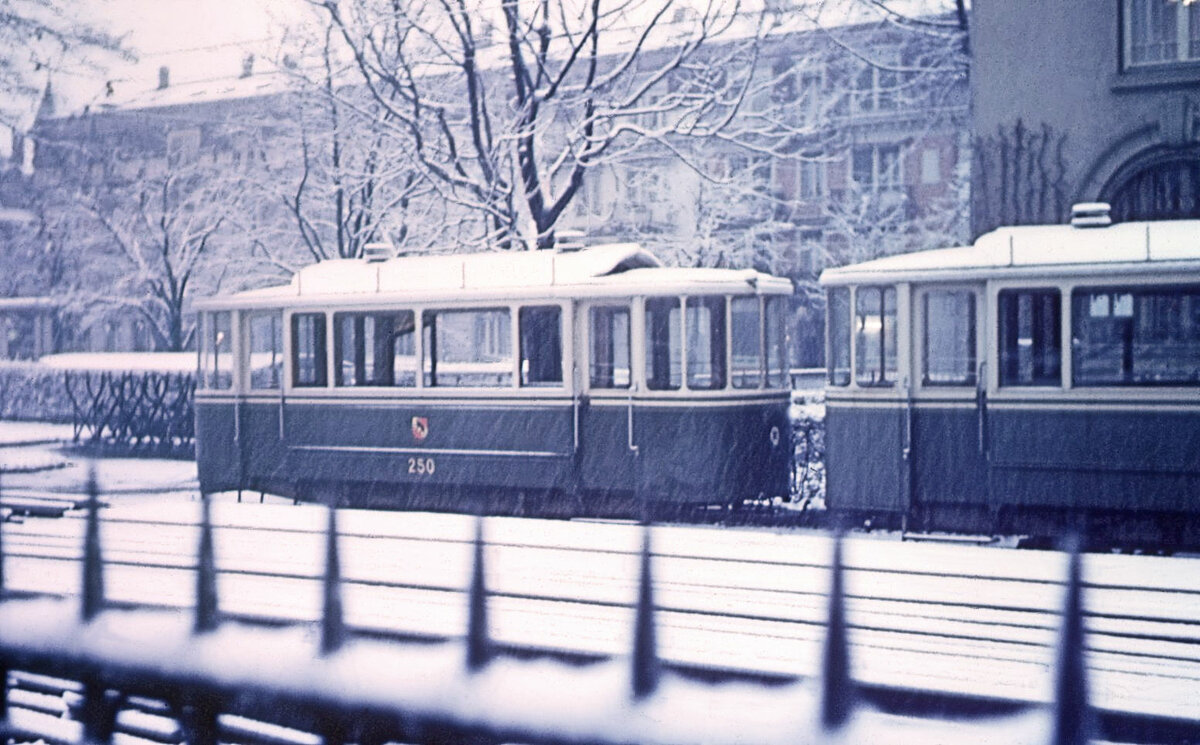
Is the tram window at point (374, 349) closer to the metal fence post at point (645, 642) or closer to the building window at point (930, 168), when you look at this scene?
the metal fence post at point (645, 642)

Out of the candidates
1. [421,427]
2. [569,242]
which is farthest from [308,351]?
[569,242]

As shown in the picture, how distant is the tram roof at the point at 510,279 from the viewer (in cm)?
1086

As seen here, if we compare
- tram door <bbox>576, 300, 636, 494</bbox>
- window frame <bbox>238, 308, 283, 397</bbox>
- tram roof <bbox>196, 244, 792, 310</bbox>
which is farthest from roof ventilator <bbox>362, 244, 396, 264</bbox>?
tram door <bbox>576, 300, 636, 494</bbox>

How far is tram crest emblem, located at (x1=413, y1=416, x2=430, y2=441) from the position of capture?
11.6 metres

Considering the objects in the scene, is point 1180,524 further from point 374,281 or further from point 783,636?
point 374,281

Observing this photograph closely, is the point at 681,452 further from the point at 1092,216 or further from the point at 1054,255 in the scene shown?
the point at 1092,216

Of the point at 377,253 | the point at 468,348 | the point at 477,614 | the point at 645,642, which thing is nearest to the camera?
→ the point at 645,642

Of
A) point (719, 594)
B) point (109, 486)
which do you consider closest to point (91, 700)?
point (719, 594)

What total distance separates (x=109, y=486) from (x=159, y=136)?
879 cm

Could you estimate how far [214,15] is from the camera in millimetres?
15562

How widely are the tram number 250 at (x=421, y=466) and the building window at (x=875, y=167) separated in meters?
16.8

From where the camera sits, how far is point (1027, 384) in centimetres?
958

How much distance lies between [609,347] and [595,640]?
7.08 m

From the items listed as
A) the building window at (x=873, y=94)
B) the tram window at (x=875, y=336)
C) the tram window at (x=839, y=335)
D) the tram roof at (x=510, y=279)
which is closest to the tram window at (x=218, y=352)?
the tram roof at (x=510, y=279)
